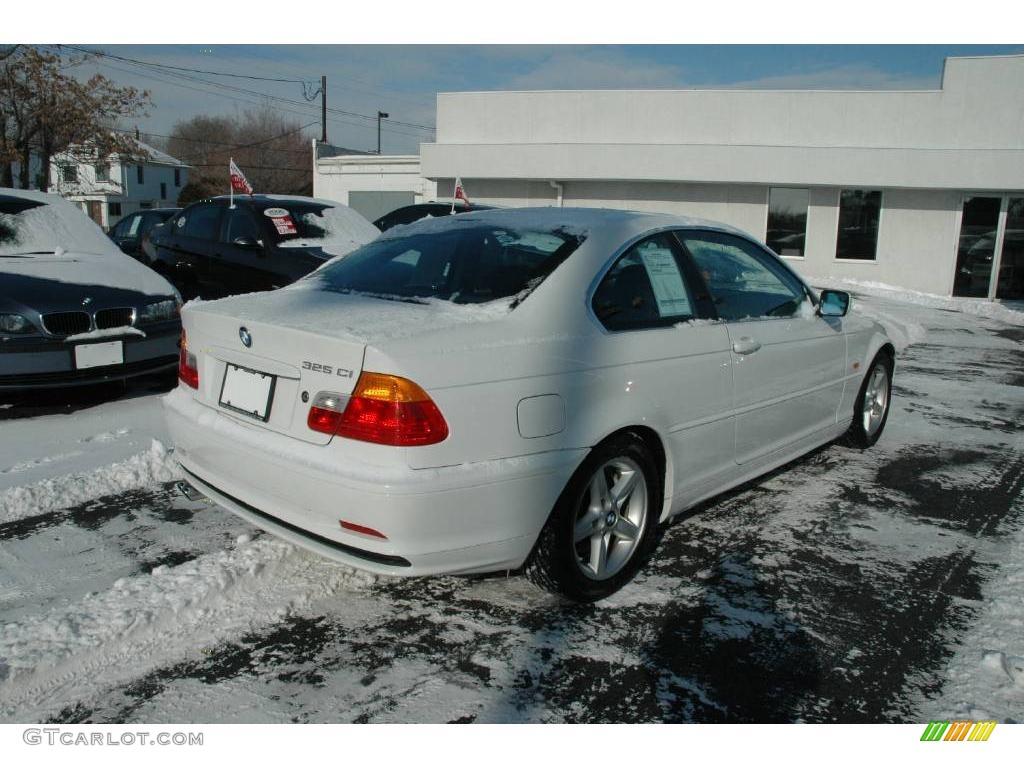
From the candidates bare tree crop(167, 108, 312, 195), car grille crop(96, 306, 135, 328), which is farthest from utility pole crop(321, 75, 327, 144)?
car grille crop(96, 306, 135, 328)

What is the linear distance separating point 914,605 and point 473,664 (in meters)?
1.86

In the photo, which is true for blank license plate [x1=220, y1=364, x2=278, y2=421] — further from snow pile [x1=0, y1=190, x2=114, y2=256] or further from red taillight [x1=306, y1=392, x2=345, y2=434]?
snow pile [x1=0, y1=190, x2=114, y2=256]

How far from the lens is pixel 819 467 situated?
5.16 metres

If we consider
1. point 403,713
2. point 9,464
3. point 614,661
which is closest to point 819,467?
point 614,661

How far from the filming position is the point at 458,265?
11.5 feet

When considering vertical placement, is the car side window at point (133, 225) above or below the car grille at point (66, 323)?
above

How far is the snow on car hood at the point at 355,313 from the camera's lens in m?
2.81

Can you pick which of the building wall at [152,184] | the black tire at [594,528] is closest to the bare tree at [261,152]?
the building wall at [152,184]

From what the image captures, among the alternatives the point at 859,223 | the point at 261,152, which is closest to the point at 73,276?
the point at 859,223

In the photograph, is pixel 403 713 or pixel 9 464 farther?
pixel 9 464

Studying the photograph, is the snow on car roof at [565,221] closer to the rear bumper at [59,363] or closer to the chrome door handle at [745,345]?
the chrome door handle at [745,345]

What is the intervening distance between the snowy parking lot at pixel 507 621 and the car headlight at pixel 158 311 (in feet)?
5.14

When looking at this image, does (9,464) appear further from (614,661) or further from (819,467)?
(819,467)

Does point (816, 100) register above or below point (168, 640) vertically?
above
